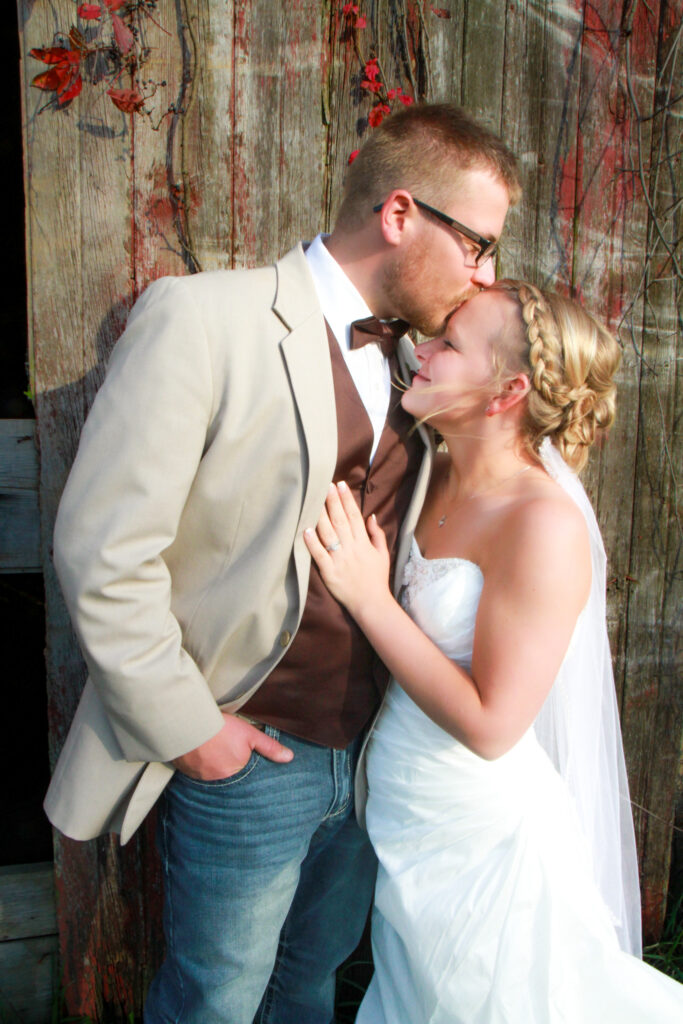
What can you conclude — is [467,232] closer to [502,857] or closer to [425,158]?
[425,158]

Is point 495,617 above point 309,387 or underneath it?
underneath

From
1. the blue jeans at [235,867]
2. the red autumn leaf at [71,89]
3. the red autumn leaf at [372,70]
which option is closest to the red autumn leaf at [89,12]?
the red autumn leaf at [71,89]

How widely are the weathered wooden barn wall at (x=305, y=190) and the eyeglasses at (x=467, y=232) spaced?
51cm

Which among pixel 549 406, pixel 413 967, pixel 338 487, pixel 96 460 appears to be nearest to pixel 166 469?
pixel 96 460

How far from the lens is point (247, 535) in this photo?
142 cm

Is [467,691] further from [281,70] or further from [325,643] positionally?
[281,70]

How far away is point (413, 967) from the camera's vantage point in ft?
4.88

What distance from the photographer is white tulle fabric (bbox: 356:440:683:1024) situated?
1387 mm

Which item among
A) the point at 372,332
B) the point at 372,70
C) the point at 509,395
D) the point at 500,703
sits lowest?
the point at 500,703

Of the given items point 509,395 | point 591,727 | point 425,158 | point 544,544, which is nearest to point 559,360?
point 509,395

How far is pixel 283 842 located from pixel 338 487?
788 mm

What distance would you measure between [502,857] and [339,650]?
21.5 inches

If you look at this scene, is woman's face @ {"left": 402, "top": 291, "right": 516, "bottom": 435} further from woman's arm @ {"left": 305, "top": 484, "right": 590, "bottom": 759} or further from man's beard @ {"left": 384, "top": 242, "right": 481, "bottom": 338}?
woman's arm @ {"left": 305, "top": 484, "right": 590, "bottom": 759}

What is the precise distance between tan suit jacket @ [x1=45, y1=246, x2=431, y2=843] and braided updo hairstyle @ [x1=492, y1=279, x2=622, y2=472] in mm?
452
